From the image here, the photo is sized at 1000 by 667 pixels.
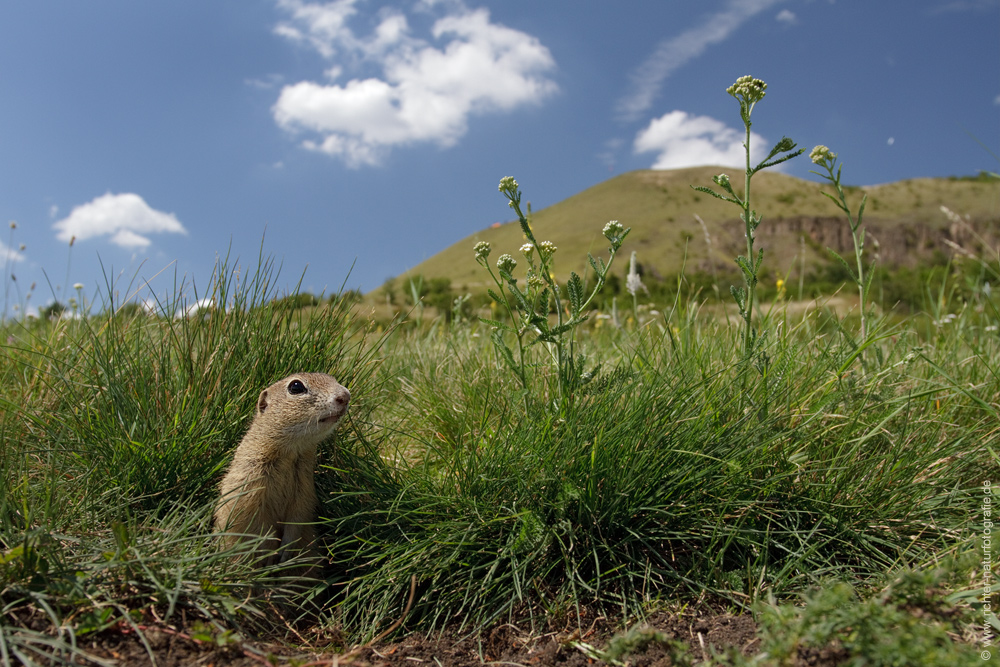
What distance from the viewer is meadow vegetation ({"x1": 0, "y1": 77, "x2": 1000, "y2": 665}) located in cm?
195

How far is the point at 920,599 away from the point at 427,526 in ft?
5.41

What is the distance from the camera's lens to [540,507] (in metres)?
2.35

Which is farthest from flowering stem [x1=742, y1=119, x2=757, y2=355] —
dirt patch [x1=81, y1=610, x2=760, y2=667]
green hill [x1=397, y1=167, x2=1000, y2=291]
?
green hill [x1=397, y1=167, x2=1000, y2=291]

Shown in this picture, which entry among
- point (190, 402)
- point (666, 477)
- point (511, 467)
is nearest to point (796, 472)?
point (666, 477)

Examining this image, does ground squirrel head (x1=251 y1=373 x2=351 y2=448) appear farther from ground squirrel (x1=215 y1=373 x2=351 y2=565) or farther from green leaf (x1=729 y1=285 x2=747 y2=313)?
green leaf (x1=729 y1=285 x2=747 y2=313)

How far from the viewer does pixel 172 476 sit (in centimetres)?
272

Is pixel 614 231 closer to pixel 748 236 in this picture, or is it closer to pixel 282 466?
pixel 748 236

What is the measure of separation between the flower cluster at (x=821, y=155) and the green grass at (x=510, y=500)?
0.96 meters

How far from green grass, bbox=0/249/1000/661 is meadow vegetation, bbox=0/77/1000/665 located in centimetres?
1

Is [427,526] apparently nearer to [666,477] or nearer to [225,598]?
[225,598]

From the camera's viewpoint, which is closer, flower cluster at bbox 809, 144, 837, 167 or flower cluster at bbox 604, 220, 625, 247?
flower cluster at bbox 604, 220, 625, 247

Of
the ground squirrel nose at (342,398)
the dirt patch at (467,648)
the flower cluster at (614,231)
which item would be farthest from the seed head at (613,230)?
the dirt patch at (467,648)

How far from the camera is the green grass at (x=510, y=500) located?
83.7 inches

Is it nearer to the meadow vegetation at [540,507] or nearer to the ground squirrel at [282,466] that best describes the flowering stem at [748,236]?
the meadow vegetation at [540,507]
